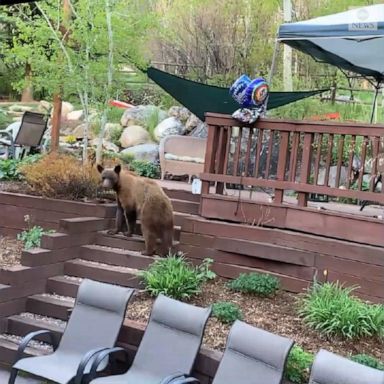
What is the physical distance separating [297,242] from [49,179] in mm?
2662

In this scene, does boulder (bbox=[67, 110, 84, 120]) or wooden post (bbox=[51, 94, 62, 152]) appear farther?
boulder (bbox=[67, 110, 84, 120])

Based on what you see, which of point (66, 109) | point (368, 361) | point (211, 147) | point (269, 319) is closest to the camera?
point (368, 361)

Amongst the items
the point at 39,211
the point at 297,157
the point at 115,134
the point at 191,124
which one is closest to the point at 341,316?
the point at 297,157

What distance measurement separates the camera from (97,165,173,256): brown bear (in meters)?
5.66

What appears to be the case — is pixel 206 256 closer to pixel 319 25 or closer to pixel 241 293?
pixel 241 293

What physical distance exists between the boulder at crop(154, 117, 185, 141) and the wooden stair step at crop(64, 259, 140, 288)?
22.2 feet

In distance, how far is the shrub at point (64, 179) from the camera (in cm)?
657

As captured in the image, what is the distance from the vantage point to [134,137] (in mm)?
12828

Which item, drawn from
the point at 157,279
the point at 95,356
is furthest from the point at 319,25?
the point at 95,356

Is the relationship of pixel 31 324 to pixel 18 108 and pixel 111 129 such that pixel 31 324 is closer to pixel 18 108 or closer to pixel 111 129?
pixel 111 129

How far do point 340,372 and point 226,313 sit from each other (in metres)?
1.46

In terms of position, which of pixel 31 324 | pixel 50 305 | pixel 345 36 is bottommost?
pixel 31 324

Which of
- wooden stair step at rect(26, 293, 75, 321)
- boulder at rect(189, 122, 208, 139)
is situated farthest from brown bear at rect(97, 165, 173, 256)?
boulder at rect(189, 122, 208, 139)

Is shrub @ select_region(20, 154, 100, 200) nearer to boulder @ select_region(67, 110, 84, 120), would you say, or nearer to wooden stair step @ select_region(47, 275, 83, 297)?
wooden stair step @ select_region(47, 275, 83, 297)
